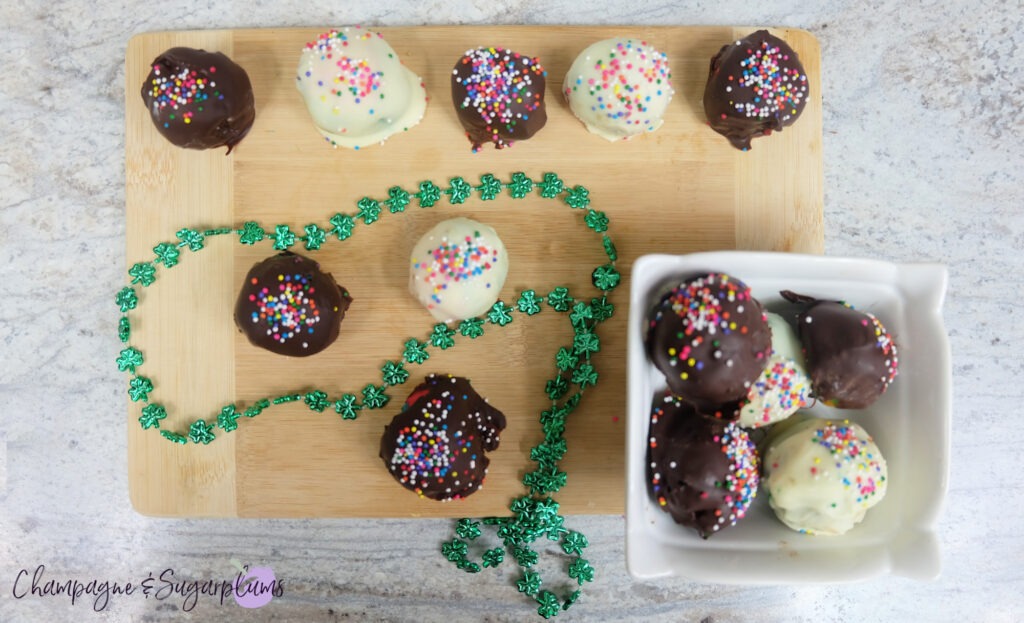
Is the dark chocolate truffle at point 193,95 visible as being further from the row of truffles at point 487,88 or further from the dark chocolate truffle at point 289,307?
the dark chocolate truffle at point 289,307

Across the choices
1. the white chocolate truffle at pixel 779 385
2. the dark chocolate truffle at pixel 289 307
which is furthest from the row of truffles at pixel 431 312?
the white chocolate truffle at pixel 779 385

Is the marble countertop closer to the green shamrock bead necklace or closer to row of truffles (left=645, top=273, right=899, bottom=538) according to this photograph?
the green shamrock bead necklace

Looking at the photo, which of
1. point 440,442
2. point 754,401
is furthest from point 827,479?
point 440,442

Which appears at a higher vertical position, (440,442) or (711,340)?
(711,340)

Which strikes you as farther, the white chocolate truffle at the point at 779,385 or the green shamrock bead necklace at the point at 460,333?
the green shamrock bead necklace at the point at 460,333

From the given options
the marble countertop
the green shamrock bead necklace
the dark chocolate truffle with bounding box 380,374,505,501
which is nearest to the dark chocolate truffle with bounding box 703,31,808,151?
the marble countertop

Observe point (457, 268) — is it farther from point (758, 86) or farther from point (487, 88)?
point (758, 86)
